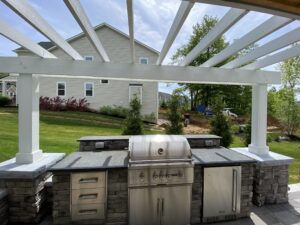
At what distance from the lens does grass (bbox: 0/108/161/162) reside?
25.0 feet

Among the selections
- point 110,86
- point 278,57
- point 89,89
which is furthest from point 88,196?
point 89,89

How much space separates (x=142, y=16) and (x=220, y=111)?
5038 mm

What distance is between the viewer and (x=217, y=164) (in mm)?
3590

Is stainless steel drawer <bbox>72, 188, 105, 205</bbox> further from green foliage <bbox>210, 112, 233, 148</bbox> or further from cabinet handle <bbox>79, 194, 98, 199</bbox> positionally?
green foliage <bbox>210, 112, 233, 148</bbox>

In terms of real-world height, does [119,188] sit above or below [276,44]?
below

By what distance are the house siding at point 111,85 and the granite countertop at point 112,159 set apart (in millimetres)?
11841

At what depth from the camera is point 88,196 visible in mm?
3330

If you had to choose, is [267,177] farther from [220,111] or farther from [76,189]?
[76,189]

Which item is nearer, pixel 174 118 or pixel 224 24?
pixel 224 24

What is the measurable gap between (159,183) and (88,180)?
1.08 m

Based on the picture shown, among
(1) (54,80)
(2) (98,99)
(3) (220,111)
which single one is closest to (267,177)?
(3) (220,111)

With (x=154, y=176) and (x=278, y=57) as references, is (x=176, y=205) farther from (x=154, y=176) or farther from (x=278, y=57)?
(x=278, y=57)

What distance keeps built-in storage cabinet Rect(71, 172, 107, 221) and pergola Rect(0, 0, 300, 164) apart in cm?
117

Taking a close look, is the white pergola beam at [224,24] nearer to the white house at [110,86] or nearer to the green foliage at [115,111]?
the green foliage at [115,111]
